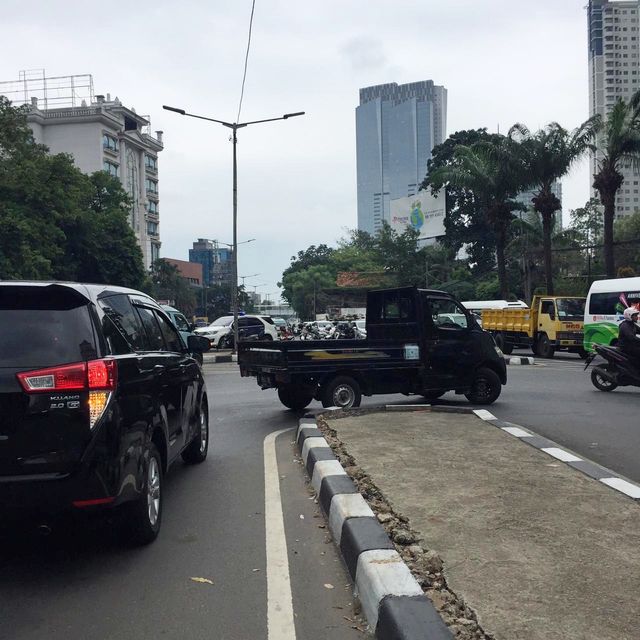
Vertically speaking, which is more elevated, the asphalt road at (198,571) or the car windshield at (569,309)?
the car windshield at (569,309)

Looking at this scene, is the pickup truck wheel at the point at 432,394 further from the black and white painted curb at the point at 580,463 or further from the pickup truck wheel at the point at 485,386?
the black and white painted curb at the point at 580,463

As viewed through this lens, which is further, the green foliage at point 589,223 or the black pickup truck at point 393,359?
the green foliage at point 589,223

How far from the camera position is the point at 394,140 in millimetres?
184000

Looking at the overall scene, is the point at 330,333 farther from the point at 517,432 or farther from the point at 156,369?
the point at 156,369

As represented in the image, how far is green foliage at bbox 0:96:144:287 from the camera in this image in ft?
98.7

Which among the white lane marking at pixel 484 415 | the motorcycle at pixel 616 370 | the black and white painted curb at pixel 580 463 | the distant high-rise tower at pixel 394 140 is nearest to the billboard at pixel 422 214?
the motorcycle at pixel 616 370

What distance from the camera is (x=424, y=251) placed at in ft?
218

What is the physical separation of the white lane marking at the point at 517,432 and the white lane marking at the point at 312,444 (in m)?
2.12

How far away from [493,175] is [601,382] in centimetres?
2053

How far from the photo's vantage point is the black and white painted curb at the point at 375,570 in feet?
9.87

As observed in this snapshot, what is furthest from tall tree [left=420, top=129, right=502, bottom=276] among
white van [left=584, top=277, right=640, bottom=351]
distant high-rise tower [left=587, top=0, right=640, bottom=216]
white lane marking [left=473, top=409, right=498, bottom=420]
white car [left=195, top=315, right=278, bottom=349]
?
white lane marking [left=473, top=409, right=498, bottom=420]

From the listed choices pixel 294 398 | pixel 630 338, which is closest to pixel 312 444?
pixel 294 398

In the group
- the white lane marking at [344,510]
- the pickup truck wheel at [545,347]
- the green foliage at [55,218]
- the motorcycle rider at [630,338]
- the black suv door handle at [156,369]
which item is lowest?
the pickup truck wheel at [545,347]

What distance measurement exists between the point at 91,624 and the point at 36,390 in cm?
121
